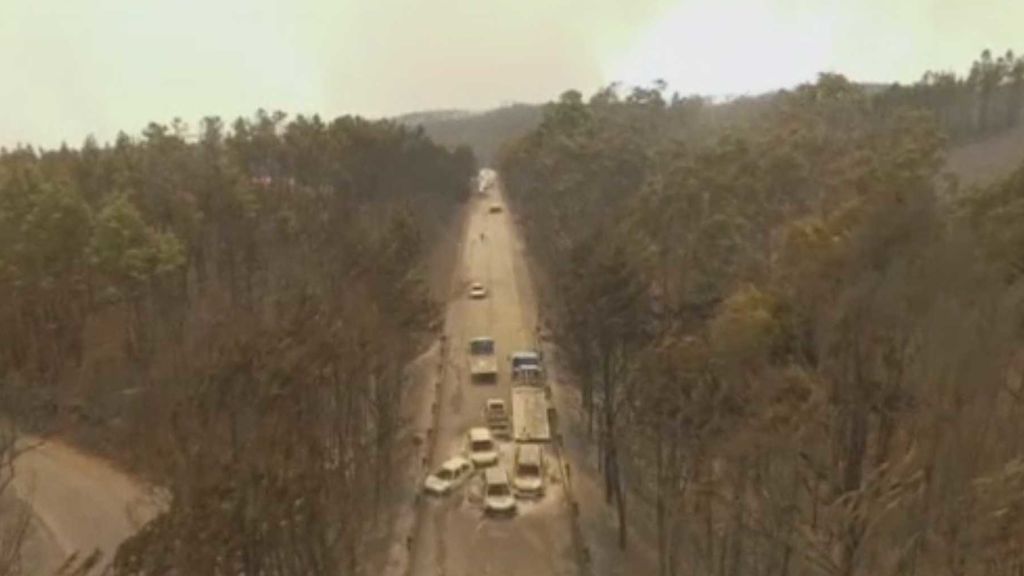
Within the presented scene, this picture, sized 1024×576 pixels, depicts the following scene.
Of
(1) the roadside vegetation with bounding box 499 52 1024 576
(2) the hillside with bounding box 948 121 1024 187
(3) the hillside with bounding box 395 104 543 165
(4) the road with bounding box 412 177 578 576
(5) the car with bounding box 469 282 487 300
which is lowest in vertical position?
(4) the road with bounding box 412 177 578 576

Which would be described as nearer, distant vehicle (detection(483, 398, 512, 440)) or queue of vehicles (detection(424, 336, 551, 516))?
queue of vehicles (detection(424, 336, 551, 516))

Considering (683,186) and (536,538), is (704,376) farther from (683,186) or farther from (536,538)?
(683,186)

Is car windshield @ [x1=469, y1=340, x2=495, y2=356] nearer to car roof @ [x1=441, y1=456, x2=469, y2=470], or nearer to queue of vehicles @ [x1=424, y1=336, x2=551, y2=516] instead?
queue of vehicles @ [x1=424, y1=336, x2=551, y2=516]

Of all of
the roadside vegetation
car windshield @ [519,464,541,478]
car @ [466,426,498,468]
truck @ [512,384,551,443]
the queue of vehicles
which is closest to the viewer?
the roadside vegetation

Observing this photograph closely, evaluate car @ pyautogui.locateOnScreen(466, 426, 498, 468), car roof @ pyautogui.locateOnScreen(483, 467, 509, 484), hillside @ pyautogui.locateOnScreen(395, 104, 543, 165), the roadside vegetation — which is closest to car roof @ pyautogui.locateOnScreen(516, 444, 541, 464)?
car roof @ pyautogui.locateOnScreen(483, 467, 509, 484)

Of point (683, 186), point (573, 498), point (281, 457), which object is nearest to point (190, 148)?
point (683, 186)

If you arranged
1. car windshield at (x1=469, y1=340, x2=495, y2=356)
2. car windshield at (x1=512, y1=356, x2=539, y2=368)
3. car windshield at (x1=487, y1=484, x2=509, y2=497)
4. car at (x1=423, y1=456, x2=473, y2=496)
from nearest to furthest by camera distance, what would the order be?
car windshield at (x1=487, y1=484, x2=509, y2=497), car at (x1=423, y1=456, x2=473, y2=496), car windshield at (x1=512, y1=356, x2=539, y2=368), car windshield at (x1=469, y1=340, x2=495, y2=356)

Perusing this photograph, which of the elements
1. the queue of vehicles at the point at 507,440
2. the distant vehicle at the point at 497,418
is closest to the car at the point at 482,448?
the queue of vehicles at the point at 507,440

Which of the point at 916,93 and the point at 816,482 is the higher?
the point at 916,93
